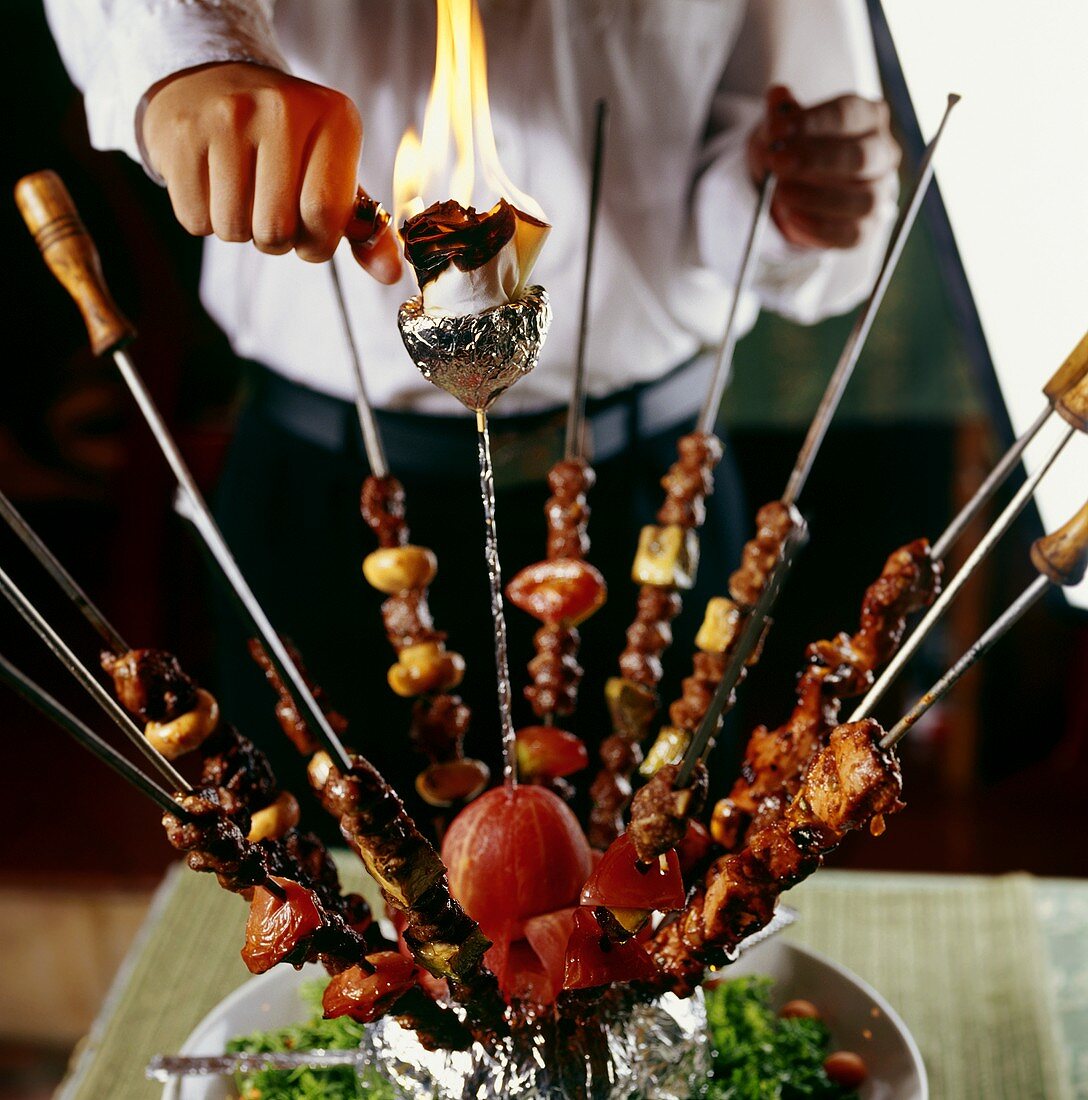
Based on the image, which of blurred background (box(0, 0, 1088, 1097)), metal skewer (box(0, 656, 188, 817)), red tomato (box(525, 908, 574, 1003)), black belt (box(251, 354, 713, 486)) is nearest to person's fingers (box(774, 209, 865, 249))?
black belt (box(251, 354, 713, 486))

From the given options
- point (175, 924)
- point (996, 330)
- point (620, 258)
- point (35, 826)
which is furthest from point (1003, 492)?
point (35, 826)

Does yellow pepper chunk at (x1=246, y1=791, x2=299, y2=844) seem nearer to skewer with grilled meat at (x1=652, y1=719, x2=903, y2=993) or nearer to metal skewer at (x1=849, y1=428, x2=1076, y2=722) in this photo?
skewer with grilled meat at (x1=652, y1=719, x2=903, y2=993)

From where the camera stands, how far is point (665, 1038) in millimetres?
689

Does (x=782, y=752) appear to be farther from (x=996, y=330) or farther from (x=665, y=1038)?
(x=996, y=330)

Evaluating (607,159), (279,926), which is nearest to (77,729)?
(279,926)

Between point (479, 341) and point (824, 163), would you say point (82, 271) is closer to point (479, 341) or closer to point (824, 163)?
point (479, 341)

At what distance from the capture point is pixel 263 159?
0.62 metres

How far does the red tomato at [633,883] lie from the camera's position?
0.61m

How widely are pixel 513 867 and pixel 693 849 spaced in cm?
12

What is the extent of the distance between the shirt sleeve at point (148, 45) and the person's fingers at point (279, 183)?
10 cm

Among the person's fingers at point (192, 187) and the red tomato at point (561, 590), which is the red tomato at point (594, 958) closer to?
the red tomato at point (561, 590)

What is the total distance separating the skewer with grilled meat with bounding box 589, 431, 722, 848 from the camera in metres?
0.87

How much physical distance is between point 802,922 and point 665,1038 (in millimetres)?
482

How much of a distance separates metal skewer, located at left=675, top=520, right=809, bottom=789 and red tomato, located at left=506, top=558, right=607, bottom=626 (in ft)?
0.82
